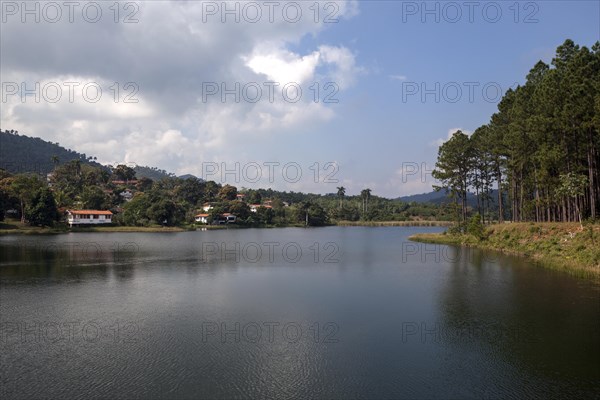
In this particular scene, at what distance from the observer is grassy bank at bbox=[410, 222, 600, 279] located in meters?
31.3

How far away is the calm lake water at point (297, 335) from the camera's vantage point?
12.6m

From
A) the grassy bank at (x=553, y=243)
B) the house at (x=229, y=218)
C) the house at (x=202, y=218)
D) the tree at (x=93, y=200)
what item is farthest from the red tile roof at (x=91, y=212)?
the grassy bank at (x=553, y=243)

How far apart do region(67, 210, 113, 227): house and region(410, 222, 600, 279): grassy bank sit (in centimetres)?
8340

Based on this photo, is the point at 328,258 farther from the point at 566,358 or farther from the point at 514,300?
the point at 566,358

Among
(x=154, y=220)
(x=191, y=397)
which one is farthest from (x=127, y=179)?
(x=191, y=397)

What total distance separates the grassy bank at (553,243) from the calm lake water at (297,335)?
2.22 metres

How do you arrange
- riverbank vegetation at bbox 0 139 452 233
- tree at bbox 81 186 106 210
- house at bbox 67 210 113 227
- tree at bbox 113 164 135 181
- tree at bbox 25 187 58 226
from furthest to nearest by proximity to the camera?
tree at bbox 113 164 135 181 → tree at bbox 81 186 106 210 → house at bbox 67 210 113 227 → riverbank vegetation at bbox 0 139 452 233 → tree at bbox 25 187 58 226

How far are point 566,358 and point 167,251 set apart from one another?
146 ft

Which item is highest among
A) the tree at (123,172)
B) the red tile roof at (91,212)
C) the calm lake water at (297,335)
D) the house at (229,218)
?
the tree at (123,172)

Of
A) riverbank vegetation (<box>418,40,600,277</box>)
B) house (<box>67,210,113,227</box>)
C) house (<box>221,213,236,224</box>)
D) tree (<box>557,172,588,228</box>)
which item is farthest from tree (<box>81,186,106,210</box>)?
tree (<box>557,172,588,228</box>)

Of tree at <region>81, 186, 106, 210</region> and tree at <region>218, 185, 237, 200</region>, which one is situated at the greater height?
tree at <region>218, 185, 237, 200</region>

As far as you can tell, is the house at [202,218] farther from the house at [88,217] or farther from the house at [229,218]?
the house at [88,217]

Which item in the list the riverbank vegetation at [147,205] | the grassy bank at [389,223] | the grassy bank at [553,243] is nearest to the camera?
the grassy bank at [553,243]

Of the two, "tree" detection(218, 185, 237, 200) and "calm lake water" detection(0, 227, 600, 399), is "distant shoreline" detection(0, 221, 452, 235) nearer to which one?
"tree" detection(218, 185, 237, 200)
